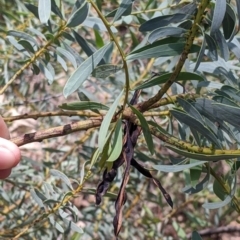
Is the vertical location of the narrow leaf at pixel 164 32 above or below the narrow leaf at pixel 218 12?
below

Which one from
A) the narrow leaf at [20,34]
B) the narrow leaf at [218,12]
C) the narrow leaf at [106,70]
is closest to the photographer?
the narrow leaf at [218,12]

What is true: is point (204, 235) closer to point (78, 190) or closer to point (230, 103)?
point (78, 190)

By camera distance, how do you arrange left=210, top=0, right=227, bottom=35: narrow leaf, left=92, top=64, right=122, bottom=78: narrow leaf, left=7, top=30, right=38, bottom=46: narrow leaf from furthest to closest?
left=7, top=30, right=38, bottom=46: narrow leaf, left=92, top=64, right=122, bottom=78: narrow leaf, left=210, top=0, right=227, bottom=35: narrow leaf

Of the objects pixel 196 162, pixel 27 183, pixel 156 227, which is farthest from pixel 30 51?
pixel 156 227

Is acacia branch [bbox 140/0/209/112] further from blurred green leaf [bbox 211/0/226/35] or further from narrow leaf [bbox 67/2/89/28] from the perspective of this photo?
narrow leaf [bbox 67/2/89/28]

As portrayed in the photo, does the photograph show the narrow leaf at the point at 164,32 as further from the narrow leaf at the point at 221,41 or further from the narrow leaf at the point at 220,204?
the narrow leaf at the point at 220,204

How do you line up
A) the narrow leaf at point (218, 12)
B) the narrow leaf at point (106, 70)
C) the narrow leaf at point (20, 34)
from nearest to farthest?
the narrow leaf at point (218, 12)
the narrow leaf at point (106, 70)
the narrow leaf at point (20, 34)

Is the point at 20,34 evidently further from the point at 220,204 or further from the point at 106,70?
the point at 220,204

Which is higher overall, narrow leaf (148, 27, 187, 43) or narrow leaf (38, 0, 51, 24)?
narrow leaf (38, 0, 51, 24)

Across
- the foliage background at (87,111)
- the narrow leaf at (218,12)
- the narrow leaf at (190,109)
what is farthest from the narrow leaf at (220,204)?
the narrow leaf at (218,12)

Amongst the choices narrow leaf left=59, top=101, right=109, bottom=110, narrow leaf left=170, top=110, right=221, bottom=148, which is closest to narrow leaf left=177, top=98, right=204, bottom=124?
narrow leaf left=170, top=110, right=221, bottom=148
